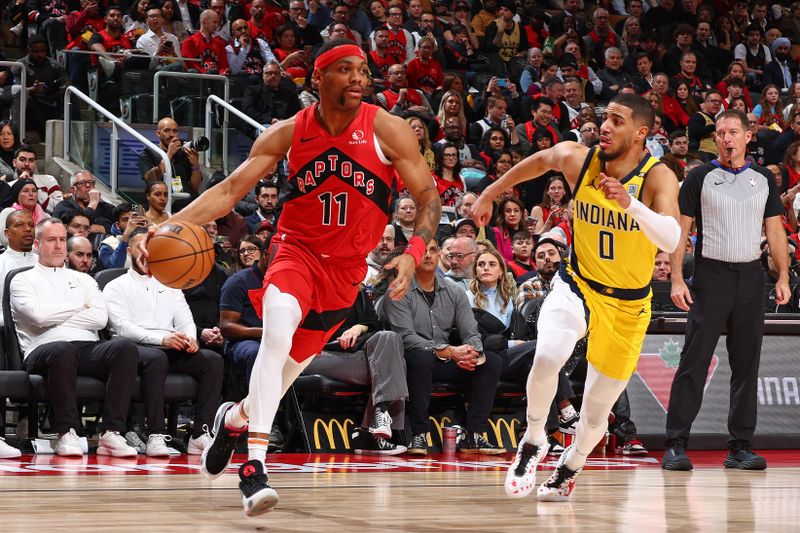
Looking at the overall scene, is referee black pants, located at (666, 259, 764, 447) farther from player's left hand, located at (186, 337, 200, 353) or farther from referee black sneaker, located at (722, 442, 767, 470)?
player's left hand, located at (186, 337, 200, 353)

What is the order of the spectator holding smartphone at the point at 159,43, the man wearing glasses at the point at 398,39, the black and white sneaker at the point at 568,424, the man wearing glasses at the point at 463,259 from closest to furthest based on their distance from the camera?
the black and white sneaker at the point at 568,424
the man wearing glasses at the point at 463,259
the spectator holding smartphone at the point at 159,43
the man wearing glasses at the point at 398,39

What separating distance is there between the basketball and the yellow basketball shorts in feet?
6.24

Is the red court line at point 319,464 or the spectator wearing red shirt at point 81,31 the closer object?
the red court line at point 319,464

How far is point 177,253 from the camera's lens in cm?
525

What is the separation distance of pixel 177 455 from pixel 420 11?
10.7 metres

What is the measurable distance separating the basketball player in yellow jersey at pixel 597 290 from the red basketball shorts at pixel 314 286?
3.16 ft

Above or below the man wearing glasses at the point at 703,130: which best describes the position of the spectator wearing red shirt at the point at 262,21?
above

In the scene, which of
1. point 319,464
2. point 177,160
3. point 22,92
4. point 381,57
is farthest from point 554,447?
point 381,57

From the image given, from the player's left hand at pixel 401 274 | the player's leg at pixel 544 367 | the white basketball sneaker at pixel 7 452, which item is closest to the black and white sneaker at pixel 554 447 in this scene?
the player's leg at pixel 544 367

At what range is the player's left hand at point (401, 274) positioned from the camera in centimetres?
491

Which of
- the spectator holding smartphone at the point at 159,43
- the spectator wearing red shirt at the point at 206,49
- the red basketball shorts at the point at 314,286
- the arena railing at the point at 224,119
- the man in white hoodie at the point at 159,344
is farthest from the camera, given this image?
the spectator wearing red shirt at the point at 206,49

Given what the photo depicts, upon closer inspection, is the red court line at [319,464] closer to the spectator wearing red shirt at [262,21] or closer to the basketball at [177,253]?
the basketball at [177,253]

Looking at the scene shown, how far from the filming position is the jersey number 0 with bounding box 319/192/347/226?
540cm

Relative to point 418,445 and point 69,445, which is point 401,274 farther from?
point 418,445
